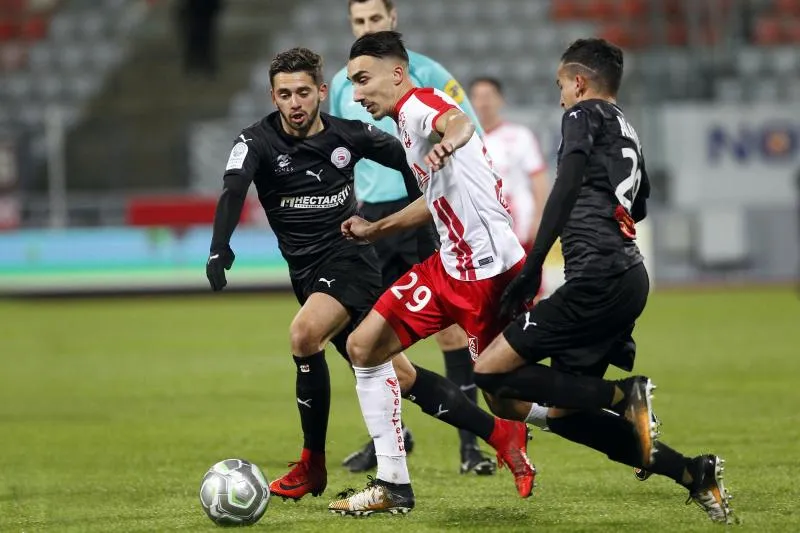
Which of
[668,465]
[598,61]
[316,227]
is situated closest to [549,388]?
[668,465]

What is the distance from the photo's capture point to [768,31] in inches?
957

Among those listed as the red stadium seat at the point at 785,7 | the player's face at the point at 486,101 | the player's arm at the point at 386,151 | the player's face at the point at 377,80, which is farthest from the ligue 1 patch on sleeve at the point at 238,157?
the red stadium seat at the point at 785,7

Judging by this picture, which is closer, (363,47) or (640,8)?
(363,47)

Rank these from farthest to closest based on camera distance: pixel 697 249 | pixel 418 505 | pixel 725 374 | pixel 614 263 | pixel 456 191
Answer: pixel 697 249 → pixel 725 374 → pixel 418 505 → pixel 456 191 → pixel 614 263

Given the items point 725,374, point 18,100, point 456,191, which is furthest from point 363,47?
point 18,100

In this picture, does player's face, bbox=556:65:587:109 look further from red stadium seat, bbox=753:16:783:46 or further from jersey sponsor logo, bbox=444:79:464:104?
red stadium seat, bbox=753:16:783:46

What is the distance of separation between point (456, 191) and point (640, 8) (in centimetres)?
1981

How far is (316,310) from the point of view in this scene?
5.96 meters

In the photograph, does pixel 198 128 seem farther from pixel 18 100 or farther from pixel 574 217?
pixel 574 217

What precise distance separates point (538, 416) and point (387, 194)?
2088 mm

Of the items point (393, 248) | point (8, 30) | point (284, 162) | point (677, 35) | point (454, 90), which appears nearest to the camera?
point (284, 162)

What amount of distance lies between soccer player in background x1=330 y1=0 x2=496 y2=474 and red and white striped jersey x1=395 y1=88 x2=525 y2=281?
146cm

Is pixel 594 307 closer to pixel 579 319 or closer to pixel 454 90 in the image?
pixel 579 319

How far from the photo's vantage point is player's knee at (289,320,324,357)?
235 inches
